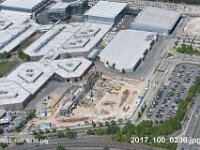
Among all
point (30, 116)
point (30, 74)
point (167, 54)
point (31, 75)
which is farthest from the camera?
point (167, 54)

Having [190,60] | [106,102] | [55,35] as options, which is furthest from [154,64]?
[55,35]

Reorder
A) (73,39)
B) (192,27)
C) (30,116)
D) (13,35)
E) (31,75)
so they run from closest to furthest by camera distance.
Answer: (30,116), (31,75), (73,39), (13,35), (192,27)

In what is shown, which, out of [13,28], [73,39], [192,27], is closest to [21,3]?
[13,28]

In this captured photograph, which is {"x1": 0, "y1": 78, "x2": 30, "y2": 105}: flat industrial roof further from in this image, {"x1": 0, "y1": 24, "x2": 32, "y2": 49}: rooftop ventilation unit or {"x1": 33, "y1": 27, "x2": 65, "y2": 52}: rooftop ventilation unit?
{"x1": 0, "y1": 24, "x2": 32, "y2": 49}: rooftop ventilation unit

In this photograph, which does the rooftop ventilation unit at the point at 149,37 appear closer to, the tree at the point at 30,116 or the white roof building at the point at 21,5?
the white roof building at the point at 21,5

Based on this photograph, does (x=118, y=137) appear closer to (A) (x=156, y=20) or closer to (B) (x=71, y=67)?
(B) (x=71, y=67)

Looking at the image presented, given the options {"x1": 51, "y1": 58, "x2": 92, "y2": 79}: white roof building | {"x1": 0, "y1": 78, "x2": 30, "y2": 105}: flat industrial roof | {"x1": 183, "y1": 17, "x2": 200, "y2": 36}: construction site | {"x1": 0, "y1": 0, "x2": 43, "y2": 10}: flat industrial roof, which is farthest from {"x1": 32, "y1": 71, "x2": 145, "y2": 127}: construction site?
{"x1": 0, "y1": 0, "x2": 43, "y2": 10}: flat industrial roof
